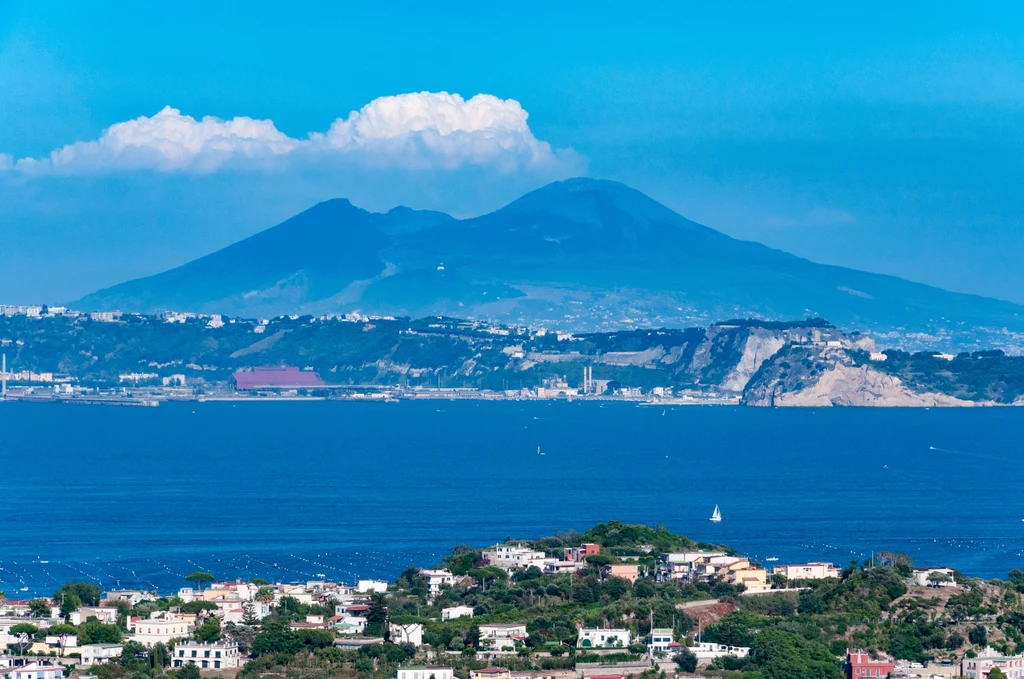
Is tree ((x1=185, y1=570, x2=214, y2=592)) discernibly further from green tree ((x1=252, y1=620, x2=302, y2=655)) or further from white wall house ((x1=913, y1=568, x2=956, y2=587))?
white wall house ((x1=913, y1=568, x2=956, y2=587))

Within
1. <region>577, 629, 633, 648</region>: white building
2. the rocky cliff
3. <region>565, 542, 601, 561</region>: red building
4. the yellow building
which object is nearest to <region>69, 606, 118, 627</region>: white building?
<region>577, 629, 633, 648</region>: white building

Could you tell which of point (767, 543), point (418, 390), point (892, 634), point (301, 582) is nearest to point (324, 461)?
point (767, 543)

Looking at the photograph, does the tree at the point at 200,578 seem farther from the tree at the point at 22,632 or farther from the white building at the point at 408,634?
the white building at the point at 408,634

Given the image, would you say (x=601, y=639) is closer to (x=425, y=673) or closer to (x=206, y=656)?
(x=425, y=673)

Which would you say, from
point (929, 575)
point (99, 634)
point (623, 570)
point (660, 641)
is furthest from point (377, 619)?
point (929, 575)

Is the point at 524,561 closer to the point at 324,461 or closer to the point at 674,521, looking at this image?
the point at 674,521

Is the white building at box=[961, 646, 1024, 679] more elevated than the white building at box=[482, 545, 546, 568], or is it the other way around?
the white building at box=[482, 545, 546, 568]
